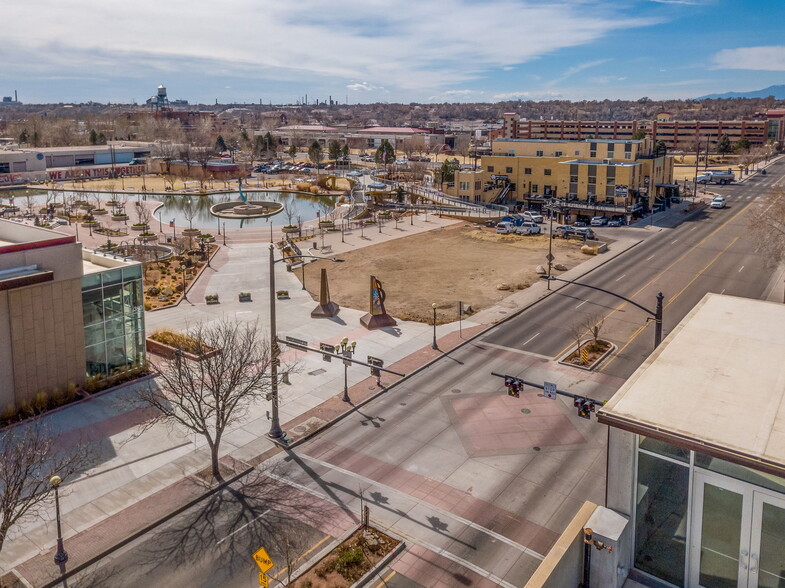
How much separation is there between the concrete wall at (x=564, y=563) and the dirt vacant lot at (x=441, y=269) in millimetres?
31558

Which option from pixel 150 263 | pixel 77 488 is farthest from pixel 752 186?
pixel 77 488

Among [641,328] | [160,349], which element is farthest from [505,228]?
[160,349]

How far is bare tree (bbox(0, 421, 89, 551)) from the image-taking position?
61.0 feet

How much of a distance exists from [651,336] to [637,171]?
179 ft

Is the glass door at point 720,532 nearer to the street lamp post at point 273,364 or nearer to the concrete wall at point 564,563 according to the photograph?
the concrete wall at point 564,563

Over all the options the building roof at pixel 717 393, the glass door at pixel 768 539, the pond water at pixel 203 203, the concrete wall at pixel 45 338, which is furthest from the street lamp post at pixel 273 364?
the pond water at pixel 203 203

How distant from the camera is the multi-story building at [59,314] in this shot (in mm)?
30062

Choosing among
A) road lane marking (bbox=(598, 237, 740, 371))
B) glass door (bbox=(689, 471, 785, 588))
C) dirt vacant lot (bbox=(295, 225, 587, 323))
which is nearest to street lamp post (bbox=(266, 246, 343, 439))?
glass door (bbox=(689, 471, 785, 588))

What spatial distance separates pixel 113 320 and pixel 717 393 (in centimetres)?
3102

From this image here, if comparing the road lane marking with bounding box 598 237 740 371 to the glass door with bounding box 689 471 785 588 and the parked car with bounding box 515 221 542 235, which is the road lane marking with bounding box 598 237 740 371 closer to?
the parked car with bounding box 515 221 542 235

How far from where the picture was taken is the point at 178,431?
30141mm

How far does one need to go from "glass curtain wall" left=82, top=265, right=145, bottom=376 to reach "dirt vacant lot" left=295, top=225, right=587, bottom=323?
1781cm

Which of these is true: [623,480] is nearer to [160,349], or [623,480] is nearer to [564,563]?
[564,563]

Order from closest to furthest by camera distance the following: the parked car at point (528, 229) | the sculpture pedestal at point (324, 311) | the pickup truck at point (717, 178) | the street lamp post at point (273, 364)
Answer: the street lamp post at point (273, 364)
the sculpture pedestal at point (324, 311)
the parked car at point (528, 229)
the pickup truck at point (717, 178)
